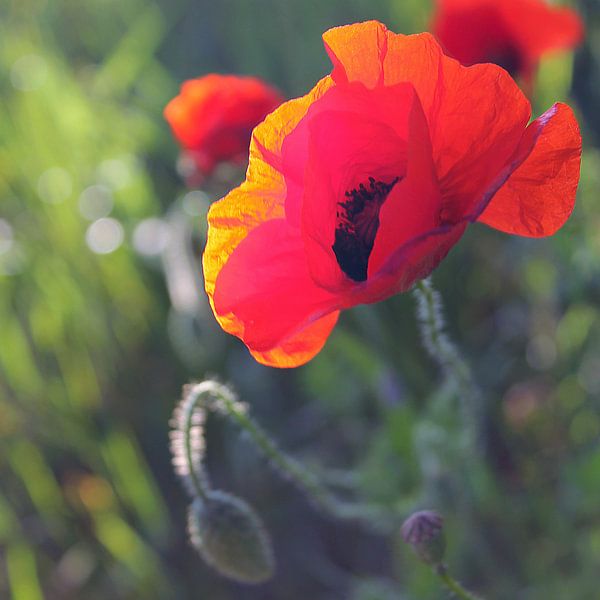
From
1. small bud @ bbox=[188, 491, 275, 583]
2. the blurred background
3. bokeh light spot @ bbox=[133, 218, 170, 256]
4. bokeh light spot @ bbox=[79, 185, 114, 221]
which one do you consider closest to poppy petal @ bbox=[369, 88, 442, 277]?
small bud @ bbox=[188, 491, 275, 583]

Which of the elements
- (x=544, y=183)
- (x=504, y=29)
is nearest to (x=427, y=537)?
(x=544, y=183)

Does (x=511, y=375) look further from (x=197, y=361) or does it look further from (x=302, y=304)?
(x=302, y=304)

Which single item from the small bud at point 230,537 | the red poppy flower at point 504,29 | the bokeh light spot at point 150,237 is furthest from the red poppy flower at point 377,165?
the bokeh light spot at point 150,237

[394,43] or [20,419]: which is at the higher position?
[394,43]

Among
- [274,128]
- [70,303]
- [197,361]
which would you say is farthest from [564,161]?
[70,303]

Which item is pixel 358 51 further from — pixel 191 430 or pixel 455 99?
pixel 191 430

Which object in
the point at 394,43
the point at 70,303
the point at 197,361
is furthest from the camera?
the point at 70,303

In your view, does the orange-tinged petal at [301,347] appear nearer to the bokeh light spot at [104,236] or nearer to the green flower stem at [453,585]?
the green flower stem at [453,585]
